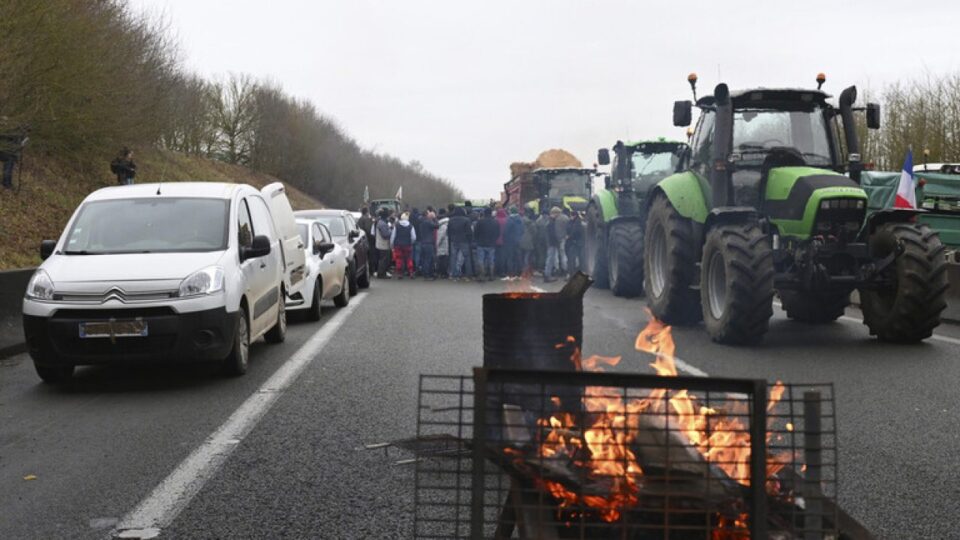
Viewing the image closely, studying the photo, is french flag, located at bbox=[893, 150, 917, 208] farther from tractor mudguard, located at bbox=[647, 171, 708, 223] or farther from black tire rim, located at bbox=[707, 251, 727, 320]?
black tire rim, located at bbox=[707, 251, 727, 320]

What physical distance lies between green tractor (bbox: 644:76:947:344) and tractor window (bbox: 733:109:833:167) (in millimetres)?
12

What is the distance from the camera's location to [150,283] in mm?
8875

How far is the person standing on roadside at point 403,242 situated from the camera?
28297mm

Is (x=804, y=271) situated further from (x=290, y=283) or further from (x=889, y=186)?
(x=889, y=186)

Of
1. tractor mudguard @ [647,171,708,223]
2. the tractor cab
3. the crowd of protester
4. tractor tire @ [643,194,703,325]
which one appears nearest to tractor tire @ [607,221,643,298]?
tractor tire @ [643,194,703,325]

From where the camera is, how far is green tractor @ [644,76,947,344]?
36.9 feet

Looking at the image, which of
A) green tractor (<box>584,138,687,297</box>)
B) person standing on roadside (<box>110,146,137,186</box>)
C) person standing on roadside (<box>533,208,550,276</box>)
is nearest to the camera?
green tractor (<box>584,138,687,297</box>)

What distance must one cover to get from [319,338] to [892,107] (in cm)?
3113

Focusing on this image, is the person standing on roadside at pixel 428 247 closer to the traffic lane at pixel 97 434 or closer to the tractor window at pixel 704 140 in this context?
the tractor window at pixel 704 140

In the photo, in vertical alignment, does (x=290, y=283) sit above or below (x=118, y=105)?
below

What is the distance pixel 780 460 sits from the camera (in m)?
3.47

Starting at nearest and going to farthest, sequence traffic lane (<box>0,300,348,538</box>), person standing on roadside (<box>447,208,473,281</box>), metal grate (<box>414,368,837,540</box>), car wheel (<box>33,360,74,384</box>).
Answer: metal grate (<box>414,368,837,540</box>)
traffic lane (<box>0,300,348,538</box>)
car wheel (<box>33,360,74,384</box>)
person standing on roadside (<box>447,208,473,281</box>)

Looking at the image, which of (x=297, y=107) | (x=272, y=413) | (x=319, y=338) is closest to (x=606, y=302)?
(x=319, y=338)

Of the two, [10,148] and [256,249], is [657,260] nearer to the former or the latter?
[256,249]
